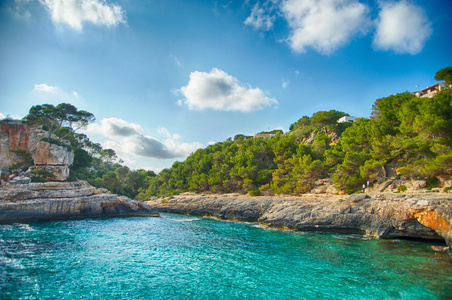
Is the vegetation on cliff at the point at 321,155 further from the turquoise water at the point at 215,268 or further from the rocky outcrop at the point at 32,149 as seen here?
the turquoise water at the point at 215,268

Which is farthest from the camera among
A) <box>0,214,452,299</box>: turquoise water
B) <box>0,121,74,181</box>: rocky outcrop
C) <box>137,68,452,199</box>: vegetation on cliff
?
<box>0,121,74,181</box>: rocky outcrop

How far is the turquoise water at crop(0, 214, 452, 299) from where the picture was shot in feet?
27.8

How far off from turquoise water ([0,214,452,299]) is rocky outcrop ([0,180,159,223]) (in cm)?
744

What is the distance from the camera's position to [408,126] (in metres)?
21.3

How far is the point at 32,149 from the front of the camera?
32.8m

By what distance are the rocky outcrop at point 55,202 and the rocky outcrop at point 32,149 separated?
4.57 m

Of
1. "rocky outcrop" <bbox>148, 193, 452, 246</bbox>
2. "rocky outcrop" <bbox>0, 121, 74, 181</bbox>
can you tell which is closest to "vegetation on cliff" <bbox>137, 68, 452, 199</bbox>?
"rocky outcrop" <bbox>148, 193, 452, 246</bbox>

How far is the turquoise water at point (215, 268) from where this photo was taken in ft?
27.8

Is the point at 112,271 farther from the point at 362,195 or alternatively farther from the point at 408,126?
the point at 408,126

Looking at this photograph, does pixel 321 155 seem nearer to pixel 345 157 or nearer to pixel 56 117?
pixel 345 157

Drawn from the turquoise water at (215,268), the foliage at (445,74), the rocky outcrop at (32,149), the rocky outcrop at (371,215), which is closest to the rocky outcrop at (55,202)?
the rocky outcrop at (32,149)

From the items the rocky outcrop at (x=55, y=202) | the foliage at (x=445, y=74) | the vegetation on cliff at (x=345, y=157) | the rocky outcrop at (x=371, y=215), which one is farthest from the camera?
the rocky outcrop at (x=55, y=202)

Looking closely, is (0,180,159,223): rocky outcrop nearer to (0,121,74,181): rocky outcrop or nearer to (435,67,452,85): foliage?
(0,121,74,181): rocky outcrop

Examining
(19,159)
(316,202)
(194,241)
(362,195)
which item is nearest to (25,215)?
(19,159)
